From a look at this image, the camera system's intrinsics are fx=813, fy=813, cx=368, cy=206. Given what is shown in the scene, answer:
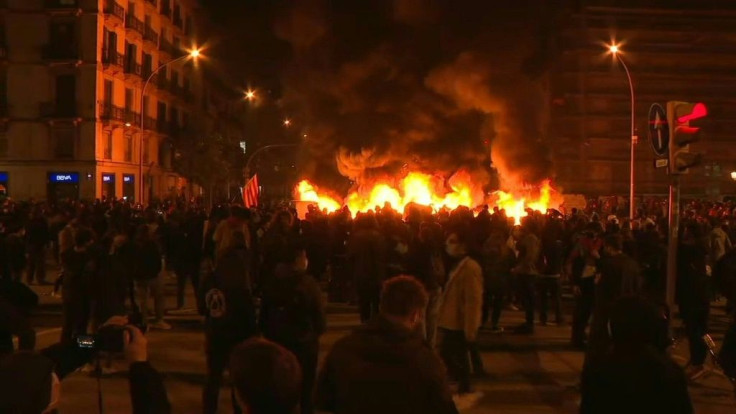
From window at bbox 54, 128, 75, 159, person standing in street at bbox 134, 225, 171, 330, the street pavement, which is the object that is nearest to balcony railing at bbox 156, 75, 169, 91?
window at bbox 54, 128, 75, 159

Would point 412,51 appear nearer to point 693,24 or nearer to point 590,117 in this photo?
point 590,117

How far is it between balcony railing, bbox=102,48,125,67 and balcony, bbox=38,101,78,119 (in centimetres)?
272

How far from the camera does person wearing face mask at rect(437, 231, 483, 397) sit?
743cm

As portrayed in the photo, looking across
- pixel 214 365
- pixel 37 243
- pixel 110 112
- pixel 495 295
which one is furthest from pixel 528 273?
pixel 110 112

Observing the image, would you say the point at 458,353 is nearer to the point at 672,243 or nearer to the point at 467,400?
the point at 467,400

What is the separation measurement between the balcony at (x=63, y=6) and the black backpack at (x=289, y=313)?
3820cm

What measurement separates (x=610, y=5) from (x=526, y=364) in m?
48.0

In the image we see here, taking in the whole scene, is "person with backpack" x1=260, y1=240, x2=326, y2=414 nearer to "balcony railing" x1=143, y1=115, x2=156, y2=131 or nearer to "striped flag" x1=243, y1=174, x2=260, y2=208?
"striped flag" x1=243, y1=174, x2=260, y2=208

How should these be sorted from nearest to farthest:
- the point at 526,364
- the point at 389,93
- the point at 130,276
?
the point at 526,364
the point at 130,276
the point at 389,93

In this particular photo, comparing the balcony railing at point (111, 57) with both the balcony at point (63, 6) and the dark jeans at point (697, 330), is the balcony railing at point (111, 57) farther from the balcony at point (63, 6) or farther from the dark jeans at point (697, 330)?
the dark jeans at point (697, 330)

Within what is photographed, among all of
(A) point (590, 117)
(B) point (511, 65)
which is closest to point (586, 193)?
(A) point (590, 117)

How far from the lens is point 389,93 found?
32.8 m

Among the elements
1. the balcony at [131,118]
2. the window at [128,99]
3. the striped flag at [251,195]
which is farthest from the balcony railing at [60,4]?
the striped flag at [251,195]

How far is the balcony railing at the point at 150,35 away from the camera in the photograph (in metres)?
47.5
